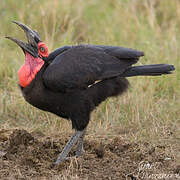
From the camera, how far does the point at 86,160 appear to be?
4141mm

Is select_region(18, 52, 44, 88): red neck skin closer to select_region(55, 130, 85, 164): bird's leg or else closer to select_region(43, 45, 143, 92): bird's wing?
select_region(43, 45, 143, 92): bird's wing

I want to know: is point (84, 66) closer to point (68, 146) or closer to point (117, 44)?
point (68, 146)

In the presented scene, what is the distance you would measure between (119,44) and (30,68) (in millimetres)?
2587

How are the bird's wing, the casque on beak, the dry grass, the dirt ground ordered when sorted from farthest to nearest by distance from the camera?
1. the dry grass
2. the casque on beak
3. the bird's wing
4. the dirt ground

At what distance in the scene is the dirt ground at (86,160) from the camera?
378cm

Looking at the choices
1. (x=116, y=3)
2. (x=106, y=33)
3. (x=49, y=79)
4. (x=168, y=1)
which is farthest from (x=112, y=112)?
(x=168, y=1)

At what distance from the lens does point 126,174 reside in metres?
3.81

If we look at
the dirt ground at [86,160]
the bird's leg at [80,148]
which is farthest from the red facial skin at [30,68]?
the bird's leg at [80,148]

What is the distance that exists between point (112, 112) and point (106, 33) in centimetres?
202

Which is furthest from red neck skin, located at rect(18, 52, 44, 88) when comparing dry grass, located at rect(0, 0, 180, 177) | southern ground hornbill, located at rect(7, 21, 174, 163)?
dry grass, located at rect(0, 0, 180, 177)

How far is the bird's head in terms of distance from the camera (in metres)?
4.03

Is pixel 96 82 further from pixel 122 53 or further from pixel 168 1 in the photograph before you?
pixel 168 1

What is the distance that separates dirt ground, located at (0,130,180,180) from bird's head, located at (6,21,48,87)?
566mm

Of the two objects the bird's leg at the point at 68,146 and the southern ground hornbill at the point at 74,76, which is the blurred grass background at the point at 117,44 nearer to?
the bird's leg at the point at 68,146
